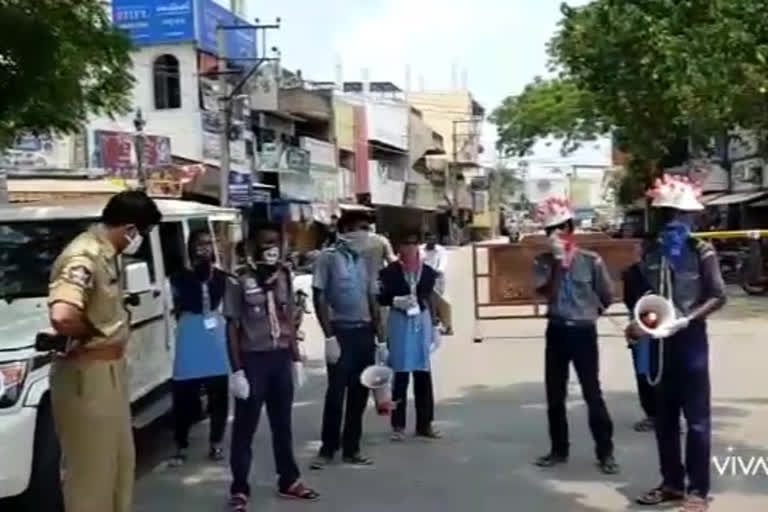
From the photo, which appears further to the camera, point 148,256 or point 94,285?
point 148,256

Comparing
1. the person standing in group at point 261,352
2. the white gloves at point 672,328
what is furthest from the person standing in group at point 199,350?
the white gloves at point 672,328

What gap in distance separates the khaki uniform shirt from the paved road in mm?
2140

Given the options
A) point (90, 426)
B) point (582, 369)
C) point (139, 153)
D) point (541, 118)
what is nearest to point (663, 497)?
point (582, 369)

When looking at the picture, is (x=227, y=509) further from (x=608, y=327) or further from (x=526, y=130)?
(x=526, y=130)

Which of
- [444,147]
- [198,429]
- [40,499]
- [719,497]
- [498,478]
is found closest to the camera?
[40,499]

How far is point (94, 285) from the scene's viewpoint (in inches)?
200

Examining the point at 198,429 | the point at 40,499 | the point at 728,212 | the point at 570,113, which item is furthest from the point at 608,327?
the point at 570,113

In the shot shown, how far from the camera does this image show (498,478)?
762 centimetres

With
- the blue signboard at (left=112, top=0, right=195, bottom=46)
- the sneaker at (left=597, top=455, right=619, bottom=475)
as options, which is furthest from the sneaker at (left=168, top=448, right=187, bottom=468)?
the blue signboard at (left=112, top=0, right=195, bottom=46)

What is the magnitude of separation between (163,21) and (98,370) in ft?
106

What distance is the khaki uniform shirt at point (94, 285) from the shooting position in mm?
4965

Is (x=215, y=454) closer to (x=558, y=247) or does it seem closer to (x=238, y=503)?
(x=238, y=503)

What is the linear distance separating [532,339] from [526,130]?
38347 mm

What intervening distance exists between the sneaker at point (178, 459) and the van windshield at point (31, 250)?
1.48 m
